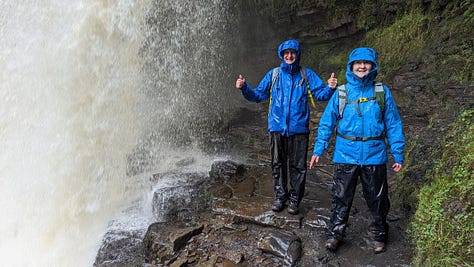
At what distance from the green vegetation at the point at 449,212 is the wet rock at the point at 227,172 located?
11.3 ft

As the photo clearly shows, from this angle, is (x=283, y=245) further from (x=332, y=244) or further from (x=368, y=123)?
(x=368, y=123)

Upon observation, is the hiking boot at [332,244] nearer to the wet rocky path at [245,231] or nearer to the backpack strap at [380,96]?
the wet rocky path at [245,231]

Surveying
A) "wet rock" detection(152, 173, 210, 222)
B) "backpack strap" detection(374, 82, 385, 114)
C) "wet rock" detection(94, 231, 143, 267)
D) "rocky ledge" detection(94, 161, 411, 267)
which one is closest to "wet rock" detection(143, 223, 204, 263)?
"rocky ledge" detection(94, 161, 411, 267)

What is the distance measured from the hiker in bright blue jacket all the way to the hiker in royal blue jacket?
519 millimetres

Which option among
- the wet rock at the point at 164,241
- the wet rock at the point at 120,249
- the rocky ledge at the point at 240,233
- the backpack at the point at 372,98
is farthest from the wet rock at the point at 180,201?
the backpack at the point at 372,98

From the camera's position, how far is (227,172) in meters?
6.65

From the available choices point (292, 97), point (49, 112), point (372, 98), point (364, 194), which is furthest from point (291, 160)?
point (49, 112)

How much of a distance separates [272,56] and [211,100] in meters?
2.92

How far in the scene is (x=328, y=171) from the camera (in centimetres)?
666

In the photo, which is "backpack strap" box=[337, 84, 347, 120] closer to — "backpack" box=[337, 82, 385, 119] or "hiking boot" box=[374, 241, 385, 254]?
"backpack" box=[337, 82, 385, 119]

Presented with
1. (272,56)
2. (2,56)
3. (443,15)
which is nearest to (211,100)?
(272,56)

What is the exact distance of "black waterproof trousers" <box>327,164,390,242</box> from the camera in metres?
3.65

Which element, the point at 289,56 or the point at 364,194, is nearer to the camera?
the point at 364,194

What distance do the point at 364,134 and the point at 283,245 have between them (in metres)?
1.79
